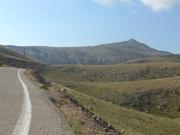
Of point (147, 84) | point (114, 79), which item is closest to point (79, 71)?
point (114, 79)

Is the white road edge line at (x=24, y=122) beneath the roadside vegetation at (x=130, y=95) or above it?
above

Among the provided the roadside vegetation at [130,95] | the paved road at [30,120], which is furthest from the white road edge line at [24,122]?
the roadside vegetation at [130,95]

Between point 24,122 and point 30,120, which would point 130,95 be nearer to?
point 30,120

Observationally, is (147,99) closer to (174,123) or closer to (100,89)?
(100,89)

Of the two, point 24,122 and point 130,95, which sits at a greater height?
point 24,122

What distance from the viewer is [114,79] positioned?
13688cm

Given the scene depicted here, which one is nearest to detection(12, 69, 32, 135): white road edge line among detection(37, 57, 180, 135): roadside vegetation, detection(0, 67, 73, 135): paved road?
detection(0, 67, 73, 135): paved road

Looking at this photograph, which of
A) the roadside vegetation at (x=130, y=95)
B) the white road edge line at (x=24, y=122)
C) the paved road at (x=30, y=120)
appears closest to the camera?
the white road edge line at (x=24, y=122)

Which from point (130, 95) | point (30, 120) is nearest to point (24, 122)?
point (30, 120)

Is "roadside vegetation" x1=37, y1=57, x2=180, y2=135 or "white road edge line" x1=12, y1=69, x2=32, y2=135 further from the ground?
"white road edge line" x1=12, y1=69, x2=32, y2=135

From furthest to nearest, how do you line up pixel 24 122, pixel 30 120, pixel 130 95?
1. pixel 130 95
2. pixel 30 120
3. pixel 24 122

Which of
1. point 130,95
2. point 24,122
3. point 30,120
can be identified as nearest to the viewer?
point 24,122

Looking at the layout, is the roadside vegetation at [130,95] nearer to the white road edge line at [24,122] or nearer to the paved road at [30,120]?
the paved road at [30,120]

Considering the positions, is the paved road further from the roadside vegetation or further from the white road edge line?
the roadside vegetation
